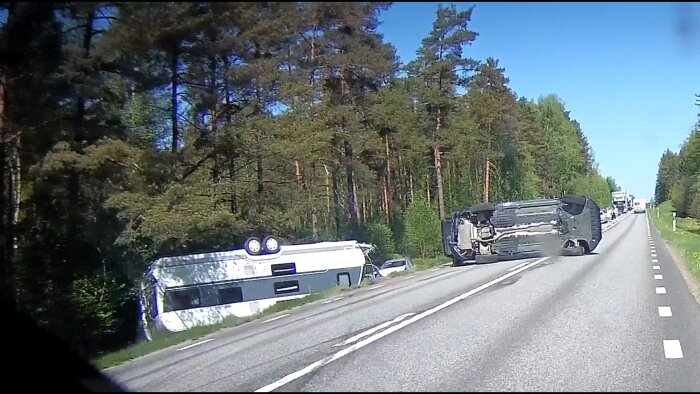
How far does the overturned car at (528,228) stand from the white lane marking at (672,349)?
15.4 meters

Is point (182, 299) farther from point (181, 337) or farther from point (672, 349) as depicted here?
point (672, 349)

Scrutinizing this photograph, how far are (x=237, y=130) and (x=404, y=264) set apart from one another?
12.2 m

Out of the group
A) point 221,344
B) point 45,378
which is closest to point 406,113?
point 221,344

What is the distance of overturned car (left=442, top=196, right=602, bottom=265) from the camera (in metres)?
24.8

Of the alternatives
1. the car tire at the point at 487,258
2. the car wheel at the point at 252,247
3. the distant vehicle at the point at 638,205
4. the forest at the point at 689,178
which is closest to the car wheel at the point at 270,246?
the car wheel at the point at 252,247

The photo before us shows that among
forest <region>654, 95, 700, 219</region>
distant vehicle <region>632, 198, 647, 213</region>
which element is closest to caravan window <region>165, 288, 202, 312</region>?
forest <region>654, 95, 700, 219</region>

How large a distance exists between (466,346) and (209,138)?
599 inches

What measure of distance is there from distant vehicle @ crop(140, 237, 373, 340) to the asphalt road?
4.85m

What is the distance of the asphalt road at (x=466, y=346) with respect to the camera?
7.31 meters

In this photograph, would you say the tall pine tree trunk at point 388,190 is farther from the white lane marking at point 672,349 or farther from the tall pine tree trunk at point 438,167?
the white lane marking at point 672,349

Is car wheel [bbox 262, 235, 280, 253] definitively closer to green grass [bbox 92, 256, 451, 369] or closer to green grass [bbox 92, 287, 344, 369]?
green grass [bbox 92, 287, 344, 369]

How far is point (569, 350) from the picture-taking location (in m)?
8.95

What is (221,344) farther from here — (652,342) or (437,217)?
(437,217)

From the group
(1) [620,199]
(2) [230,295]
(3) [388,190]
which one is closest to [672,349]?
(2) [230,295]
